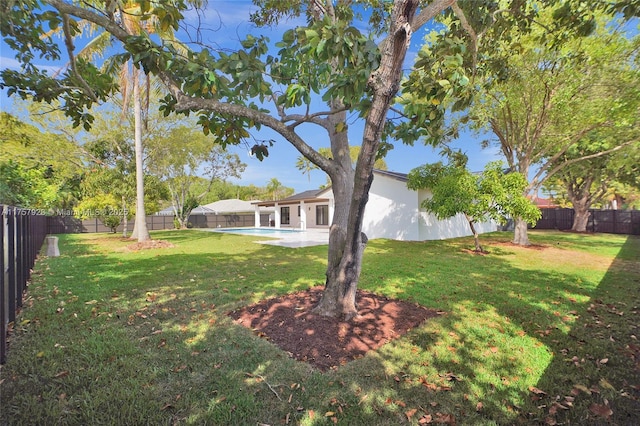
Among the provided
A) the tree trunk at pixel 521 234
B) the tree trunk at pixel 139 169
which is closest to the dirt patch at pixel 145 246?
the tree trunk at pixel 139 169

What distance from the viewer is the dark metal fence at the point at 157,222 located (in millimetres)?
A: 23922

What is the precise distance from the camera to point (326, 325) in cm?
393

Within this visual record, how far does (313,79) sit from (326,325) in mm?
3039

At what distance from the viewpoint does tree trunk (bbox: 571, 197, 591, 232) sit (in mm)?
20750

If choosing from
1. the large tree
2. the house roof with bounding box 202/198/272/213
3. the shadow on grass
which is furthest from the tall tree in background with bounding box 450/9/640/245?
the house roof with bounding box 202/198/272/213

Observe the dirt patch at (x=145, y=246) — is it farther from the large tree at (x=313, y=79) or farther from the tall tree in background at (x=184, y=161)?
the large tree at (x=313, y=79)

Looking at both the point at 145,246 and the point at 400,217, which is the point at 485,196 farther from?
the point at 145,246

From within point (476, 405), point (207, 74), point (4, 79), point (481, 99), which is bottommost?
point (476, 405)

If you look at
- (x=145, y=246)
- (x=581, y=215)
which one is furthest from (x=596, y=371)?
(x=581, y=215)

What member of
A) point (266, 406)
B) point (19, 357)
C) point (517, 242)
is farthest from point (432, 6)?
point (517, 242)

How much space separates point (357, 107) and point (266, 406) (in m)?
2.92

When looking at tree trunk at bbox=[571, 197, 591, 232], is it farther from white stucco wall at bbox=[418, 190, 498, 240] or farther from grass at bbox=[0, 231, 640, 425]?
grass at bbox=[0, 231, 640, 425]

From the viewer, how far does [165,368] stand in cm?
301

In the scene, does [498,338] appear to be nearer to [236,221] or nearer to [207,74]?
[207,74]
